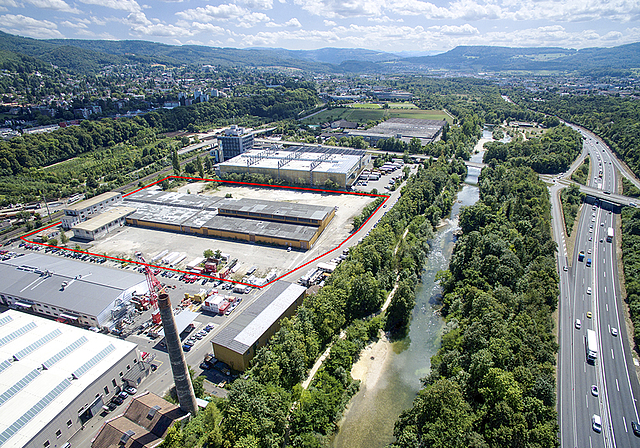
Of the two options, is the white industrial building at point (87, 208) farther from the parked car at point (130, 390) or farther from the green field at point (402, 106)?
the green field at point (402, 106)

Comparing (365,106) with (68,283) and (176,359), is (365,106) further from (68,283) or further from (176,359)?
(176,359)

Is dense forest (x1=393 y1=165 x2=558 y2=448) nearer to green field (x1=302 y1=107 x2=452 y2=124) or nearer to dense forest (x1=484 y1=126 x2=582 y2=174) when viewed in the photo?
dense forest (x1=484 y1=126 x2=582 y2=174)

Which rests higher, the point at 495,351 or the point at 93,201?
the point at 495,351

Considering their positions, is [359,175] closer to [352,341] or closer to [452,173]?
[452,173]

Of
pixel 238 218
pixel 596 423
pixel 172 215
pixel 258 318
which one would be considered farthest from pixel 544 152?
pixel 172 215

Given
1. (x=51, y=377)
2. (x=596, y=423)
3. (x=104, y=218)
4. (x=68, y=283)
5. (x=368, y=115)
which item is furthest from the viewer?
(x=368, y=115)

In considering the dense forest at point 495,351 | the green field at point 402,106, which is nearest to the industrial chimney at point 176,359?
the dense forest at point 495,351

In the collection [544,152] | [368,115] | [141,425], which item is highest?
[544,152]

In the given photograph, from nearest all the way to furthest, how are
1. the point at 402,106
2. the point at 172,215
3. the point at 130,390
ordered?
1. the point at 130,390
2. the point at 172,215
3. the point at 402,106
